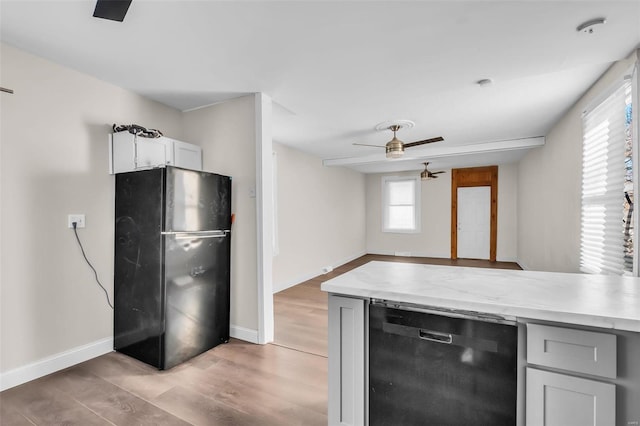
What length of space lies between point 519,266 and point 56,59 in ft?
26.6

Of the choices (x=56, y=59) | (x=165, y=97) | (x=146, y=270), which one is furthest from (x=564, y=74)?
(x=56, y=59)

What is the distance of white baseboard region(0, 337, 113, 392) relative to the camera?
80.0 inches

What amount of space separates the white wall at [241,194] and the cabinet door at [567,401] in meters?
2.28

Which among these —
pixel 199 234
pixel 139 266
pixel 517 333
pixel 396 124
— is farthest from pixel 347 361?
pixel 396 124

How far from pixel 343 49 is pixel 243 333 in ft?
8.76

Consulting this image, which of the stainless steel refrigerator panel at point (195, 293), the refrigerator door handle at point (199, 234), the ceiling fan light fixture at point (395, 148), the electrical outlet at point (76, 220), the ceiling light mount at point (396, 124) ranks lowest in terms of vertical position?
the stainless steel refrigerator panel at point (195, 293)

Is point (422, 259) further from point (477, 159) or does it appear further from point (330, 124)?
point (330, 124)

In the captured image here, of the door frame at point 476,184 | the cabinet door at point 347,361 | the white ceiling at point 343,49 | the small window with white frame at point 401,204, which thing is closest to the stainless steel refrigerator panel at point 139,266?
the white ceiling at point 343,49

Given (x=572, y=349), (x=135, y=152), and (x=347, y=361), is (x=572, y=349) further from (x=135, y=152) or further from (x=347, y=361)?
(x=135, y=152)

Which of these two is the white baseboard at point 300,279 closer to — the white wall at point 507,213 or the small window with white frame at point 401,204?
the small window with white frame at point 401,204

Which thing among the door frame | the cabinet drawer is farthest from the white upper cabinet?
the door frame

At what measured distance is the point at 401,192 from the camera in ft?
26.6

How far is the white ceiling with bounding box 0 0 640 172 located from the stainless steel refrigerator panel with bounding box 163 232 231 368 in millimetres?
1421

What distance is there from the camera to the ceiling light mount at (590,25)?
1775mm
